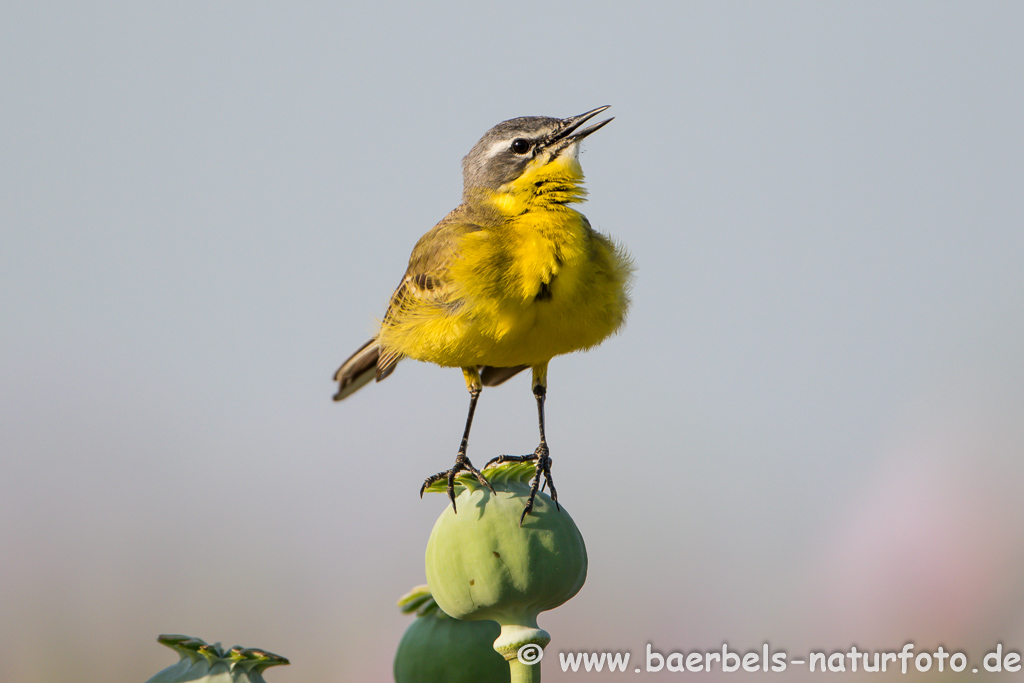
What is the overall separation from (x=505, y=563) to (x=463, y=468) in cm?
169

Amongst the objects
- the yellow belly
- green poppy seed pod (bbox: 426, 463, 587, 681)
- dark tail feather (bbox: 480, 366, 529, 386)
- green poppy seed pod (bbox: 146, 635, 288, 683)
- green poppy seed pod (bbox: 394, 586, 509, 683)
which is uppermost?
the yellow belly

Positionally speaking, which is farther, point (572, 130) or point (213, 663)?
point (572, 130)

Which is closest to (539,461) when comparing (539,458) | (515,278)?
(539,458)

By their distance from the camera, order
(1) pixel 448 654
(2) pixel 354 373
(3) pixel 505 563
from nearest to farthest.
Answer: (3) pixel 505 563
(1) pixel 448 654
(2) pixel 354 373

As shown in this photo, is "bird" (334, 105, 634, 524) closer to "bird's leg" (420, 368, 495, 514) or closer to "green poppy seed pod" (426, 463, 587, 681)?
"bird's leg" (420, 368, 495, 514)

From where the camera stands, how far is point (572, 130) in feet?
16.0

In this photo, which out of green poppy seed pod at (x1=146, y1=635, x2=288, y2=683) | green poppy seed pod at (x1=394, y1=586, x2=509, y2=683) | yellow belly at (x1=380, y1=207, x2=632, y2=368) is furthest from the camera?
yellow belly at (x1=380, y1=207, x2=632, y2=368)

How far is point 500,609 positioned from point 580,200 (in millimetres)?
2534

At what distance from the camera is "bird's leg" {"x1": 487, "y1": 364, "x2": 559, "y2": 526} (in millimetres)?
2453

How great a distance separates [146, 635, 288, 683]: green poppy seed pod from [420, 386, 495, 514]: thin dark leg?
0.63 metres

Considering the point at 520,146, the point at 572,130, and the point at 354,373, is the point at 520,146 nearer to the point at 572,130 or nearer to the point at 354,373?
the point at 572,130

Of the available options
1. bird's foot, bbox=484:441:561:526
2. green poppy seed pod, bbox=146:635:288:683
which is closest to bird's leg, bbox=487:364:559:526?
bird's foot, bbox=484:441:561:526

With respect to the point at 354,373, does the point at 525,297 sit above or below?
above

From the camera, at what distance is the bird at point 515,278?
4137mm
